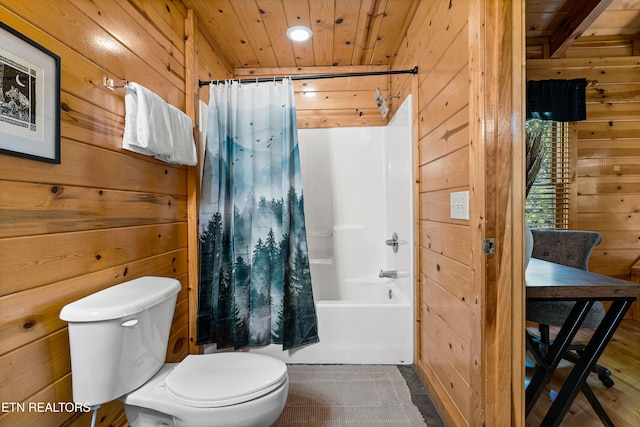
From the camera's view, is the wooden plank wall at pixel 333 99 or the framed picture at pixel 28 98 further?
the wooden plank wall at pixel 333 99

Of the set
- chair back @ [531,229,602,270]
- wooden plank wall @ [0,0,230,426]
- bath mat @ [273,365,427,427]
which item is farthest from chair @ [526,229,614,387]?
wooden plank wall @ [0,0,230,426]

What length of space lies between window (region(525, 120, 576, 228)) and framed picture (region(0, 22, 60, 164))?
3.30 meters

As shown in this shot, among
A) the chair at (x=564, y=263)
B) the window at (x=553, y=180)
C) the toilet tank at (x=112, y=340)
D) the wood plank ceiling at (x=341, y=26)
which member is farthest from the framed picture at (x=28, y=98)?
the window at (x=553, y=180)

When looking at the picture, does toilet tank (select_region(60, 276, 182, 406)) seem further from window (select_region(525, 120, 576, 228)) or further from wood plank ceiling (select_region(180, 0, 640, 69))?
window (select_region(525, 120, 576, 228))

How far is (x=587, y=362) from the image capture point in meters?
1.21

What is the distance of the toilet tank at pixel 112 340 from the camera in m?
0.94

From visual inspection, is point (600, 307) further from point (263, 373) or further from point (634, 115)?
point (634, 115)

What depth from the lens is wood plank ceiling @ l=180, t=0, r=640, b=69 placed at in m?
1.87

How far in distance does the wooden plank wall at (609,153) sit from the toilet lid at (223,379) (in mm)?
2988

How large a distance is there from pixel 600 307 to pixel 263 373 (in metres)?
1.83

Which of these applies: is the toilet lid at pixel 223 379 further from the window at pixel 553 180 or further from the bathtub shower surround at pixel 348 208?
the window at pixel 553 180

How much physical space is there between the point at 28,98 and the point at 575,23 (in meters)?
3.35

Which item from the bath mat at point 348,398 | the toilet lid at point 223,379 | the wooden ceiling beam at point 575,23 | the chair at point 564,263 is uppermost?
the wooden ceiling beam at point 575,23

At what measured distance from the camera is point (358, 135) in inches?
106
